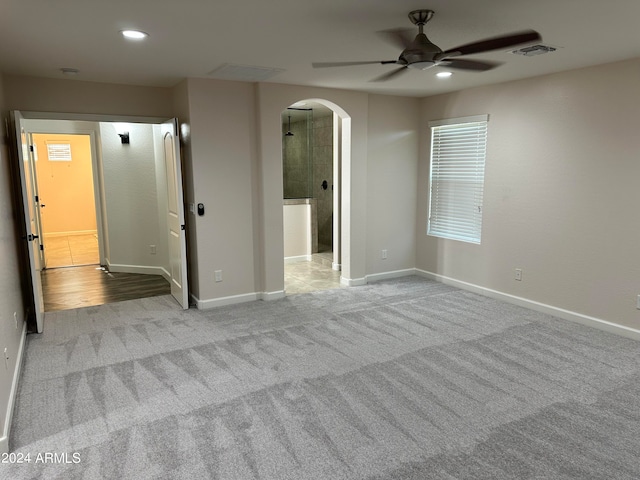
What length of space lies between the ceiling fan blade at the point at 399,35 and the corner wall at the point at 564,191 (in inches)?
82.5

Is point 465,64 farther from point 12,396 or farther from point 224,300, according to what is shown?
point 12,396

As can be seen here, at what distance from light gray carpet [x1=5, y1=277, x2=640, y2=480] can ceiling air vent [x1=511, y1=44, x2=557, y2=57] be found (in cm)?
239

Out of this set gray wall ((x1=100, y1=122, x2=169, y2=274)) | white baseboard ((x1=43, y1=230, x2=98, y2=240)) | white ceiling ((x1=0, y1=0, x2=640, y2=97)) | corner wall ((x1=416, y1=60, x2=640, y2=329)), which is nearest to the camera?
white ceiling ((x1=0, y1=0, x2=640, y2=97))

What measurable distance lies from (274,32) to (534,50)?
202 centimetres

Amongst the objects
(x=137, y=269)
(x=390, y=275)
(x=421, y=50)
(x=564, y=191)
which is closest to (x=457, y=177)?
(x=564, y=191)

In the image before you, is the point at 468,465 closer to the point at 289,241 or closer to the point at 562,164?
the point at 562,164

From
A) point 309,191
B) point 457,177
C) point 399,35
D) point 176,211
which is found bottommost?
point 176,211

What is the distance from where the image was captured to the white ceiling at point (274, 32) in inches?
97.4

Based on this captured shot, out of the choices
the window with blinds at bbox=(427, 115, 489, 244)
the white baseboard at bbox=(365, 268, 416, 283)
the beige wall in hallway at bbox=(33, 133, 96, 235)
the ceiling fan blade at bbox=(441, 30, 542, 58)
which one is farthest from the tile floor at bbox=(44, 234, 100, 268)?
the ceiling fan blade at bbox=(441, 30, 542, 58)

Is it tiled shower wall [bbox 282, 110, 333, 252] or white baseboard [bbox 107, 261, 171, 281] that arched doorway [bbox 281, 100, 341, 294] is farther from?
white baseboard [bbox 107, 261, 171, 281]

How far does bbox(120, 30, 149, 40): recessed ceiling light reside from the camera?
2.90 m

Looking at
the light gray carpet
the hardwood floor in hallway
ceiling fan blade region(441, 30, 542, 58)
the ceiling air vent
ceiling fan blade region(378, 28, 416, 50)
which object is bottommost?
the light gray carpet

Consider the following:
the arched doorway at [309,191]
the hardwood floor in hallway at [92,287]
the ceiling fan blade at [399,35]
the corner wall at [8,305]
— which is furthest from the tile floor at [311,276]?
the ceiling fan blade at [399,35]

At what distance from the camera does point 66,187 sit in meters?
9.73
